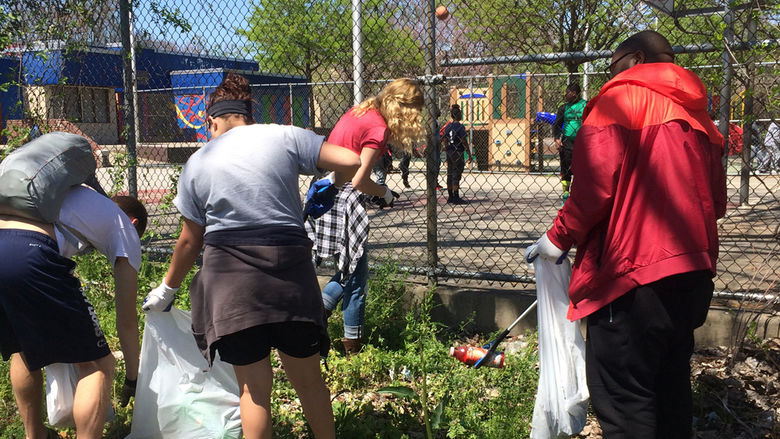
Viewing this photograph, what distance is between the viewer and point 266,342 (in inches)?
100

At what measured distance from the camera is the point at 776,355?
341cm

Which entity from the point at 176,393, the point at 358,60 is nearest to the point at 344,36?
the point at 358,60

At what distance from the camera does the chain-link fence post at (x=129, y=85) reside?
5.27 metres

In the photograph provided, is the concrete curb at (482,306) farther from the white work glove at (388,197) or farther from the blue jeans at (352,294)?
the white work glove at (388,197)

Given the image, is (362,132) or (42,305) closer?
(42,305)

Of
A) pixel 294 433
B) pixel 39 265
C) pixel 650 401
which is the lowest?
pixel 294 433

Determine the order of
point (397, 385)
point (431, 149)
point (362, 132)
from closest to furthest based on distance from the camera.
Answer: point (397, 385) < point (362, 132) < point (431, 149)

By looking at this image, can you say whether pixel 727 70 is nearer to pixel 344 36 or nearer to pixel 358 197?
pixel 358 197

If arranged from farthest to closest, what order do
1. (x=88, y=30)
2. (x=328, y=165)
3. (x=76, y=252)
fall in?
(x=88, y=30) < (x=76, y=252) < (x=328, y=165)

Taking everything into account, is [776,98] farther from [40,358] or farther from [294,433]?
[40,358]

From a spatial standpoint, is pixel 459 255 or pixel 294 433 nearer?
pixel 294 433

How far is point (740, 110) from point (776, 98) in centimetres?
78

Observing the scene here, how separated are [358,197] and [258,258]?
156 centimetres

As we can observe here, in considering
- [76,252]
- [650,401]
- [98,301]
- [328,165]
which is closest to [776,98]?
[650,401]
